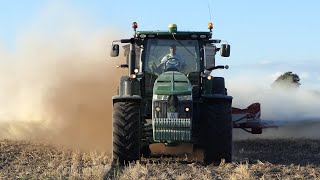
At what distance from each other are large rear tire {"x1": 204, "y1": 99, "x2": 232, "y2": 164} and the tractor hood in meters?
0.63

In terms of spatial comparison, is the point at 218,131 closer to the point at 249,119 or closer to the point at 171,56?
the point at 171,56

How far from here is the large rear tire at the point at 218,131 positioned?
1267cm

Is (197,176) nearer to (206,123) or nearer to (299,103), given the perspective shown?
(206,123)

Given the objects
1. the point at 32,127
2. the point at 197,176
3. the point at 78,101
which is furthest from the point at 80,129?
the point at 197,176

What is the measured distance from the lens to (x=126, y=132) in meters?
12.5

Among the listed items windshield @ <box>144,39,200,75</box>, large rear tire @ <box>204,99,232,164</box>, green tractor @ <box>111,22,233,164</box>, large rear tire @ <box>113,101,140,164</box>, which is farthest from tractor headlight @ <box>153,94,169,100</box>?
windshield @ <box>144,39,200,75</box>

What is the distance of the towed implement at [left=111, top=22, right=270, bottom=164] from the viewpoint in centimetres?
1226

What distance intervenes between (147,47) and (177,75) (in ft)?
3.79

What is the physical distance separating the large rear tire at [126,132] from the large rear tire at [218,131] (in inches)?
50.5

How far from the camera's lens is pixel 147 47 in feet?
44.8

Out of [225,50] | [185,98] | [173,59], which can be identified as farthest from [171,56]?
[185,98]

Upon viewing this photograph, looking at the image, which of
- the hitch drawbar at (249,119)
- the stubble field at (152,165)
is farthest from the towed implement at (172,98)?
the hitch drawbar at (249,119)

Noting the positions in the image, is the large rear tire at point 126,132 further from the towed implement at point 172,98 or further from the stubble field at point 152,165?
the stubble field at point 152,165

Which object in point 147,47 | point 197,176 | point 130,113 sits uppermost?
point 147,47
